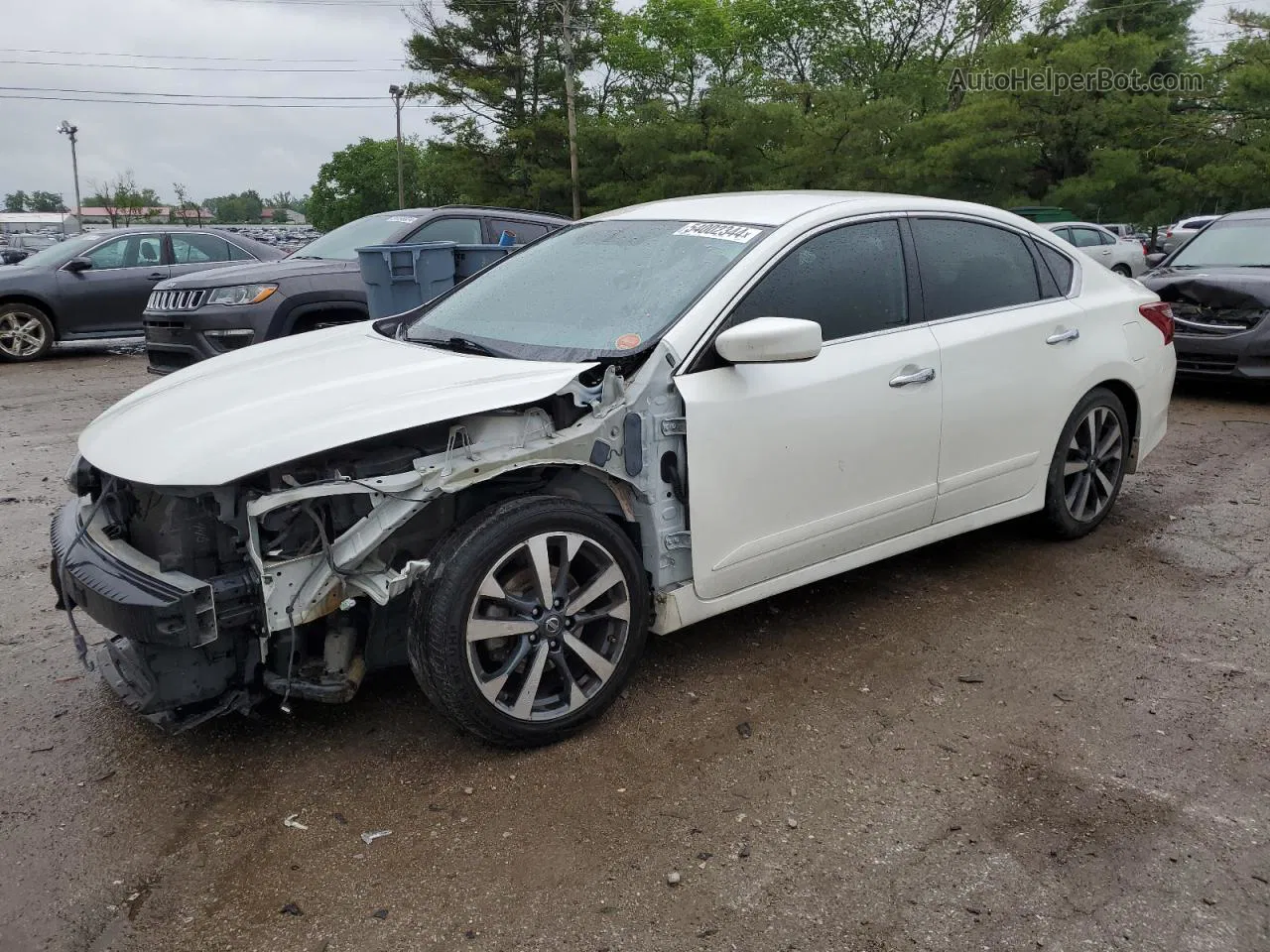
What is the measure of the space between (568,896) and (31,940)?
1246 mm

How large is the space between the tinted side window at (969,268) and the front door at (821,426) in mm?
156

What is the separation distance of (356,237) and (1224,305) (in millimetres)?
7364

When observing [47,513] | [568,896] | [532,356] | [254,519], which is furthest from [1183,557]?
[47,513]

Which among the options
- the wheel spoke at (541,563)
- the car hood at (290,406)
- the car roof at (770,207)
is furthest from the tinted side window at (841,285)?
the wheel spoke at (541,563)

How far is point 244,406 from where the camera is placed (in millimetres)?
3059

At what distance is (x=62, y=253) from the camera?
12242 mm

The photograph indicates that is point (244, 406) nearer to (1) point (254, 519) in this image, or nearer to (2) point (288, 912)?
(1) point (254, 519)

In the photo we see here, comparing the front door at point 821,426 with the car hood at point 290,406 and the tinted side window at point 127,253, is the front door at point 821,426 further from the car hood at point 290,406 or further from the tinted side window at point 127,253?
the tinted side window at point 127,253

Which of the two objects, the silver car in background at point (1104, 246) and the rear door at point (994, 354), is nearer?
the rear door at point (994, 354)

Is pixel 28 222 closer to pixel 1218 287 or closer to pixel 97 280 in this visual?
pixel 97 280

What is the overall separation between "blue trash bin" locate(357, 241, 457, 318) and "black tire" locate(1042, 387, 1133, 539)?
14.7 feet

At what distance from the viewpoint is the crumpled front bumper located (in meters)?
2.66

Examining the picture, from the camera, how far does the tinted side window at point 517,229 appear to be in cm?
909

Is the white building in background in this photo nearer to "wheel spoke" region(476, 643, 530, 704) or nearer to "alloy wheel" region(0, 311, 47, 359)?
"alloy wheel" region(0, 311, 47, 359)
